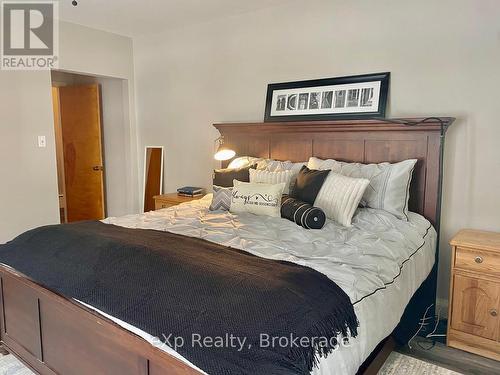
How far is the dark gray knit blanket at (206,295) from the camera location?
3.92 feet

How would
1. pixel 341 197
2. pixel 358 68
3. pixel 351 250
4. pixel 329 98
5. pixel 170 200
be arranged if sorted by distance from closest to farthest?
pixel 351 250, pixel 341 197, pixel 358 68, pixel 329 98, pixel 170 200

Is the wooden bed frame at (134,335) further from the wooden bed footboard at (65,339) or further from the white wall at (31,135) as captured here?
the white wall at (31,135)

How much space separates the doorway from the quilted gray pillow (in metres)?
2.65

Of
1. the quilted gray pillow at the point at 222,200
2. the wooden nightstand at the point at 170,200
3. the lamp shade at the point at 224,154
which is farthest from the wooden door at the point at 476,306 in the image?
the wooden nightstand at the point at 170,200

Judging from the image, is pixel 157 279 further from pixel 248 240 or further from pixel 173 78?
pixel 173 78

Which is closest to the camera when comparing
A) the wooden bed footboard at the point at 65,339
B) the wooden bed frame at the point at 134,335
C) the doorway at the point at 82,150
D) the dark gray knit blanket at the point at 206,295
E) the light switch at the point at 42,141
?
the dark gray knit blanket at the point at 206,295

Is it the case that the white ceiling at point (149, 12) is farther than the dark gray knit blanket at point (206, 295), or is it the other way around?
the white ceiling at point (149, 12)

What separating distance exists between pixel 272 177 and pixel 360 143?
73 centimetres

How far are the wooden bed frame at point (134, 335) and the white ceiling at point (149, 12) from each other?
41.7 inches

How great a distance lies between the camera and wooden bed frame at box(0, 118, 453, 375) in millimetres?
1492

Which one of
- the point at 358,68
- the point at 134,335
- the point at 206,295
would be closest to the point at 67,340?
the point at 134,335

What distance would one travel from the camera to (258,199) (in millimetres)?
2727

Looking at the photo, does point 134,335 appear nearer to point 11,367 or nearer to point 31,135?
point 11,367

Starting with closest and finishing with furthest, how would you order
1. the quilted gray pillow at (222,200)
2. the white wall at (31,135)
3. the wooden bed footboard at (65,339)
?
the wooden bed footboard at (65,339) < the quilted gray pillow at (222,200) < the white wall at (31,135)
